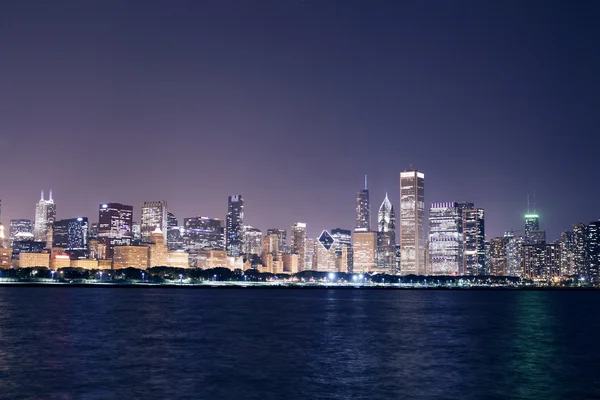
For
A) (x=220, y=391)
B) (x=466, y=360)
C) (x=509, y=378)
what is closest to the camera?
(x=220, y=391)

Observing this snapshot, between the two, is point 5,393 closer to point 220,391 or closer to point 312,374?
point 220,391

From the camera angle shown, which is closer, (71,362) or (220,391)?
(220,391)

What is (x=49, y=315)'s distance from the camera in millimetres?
102750

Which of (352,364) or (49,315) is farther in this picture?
(49,315)

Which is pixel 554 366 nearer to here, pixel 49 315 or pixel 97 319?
pixel 97 319

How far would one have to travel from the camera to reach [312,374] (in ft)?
160

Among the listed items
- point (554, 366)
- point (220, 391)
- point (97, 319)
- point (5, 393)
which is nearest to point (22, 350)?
point (5, 393)

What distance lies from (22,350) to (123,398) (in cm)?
2445

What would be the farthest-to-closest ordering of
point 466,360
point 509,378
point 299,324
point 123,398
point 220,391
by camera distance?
point 299,324, point 466,360, point 509,378, point 220,391, point 123,398

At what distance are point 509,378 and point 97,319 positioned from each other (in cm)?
6324

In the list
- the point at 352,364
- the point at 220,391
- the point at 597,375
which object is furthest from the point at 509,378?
the point at 220,391

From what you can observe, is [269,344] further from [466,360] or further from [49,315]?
[49,315]

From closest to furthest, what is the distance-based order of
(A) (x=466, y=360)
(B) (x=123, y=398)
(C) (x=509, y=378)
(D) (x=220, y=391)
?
(B) (x=123, y=398) < (D) (x=220, y=391) < (C) (x=509, y=378) < (A) (x=466, y=360)

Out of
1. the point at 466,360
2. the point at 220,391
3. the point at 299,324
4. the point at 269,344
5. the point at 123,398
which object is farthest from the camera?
the point at 299,324
